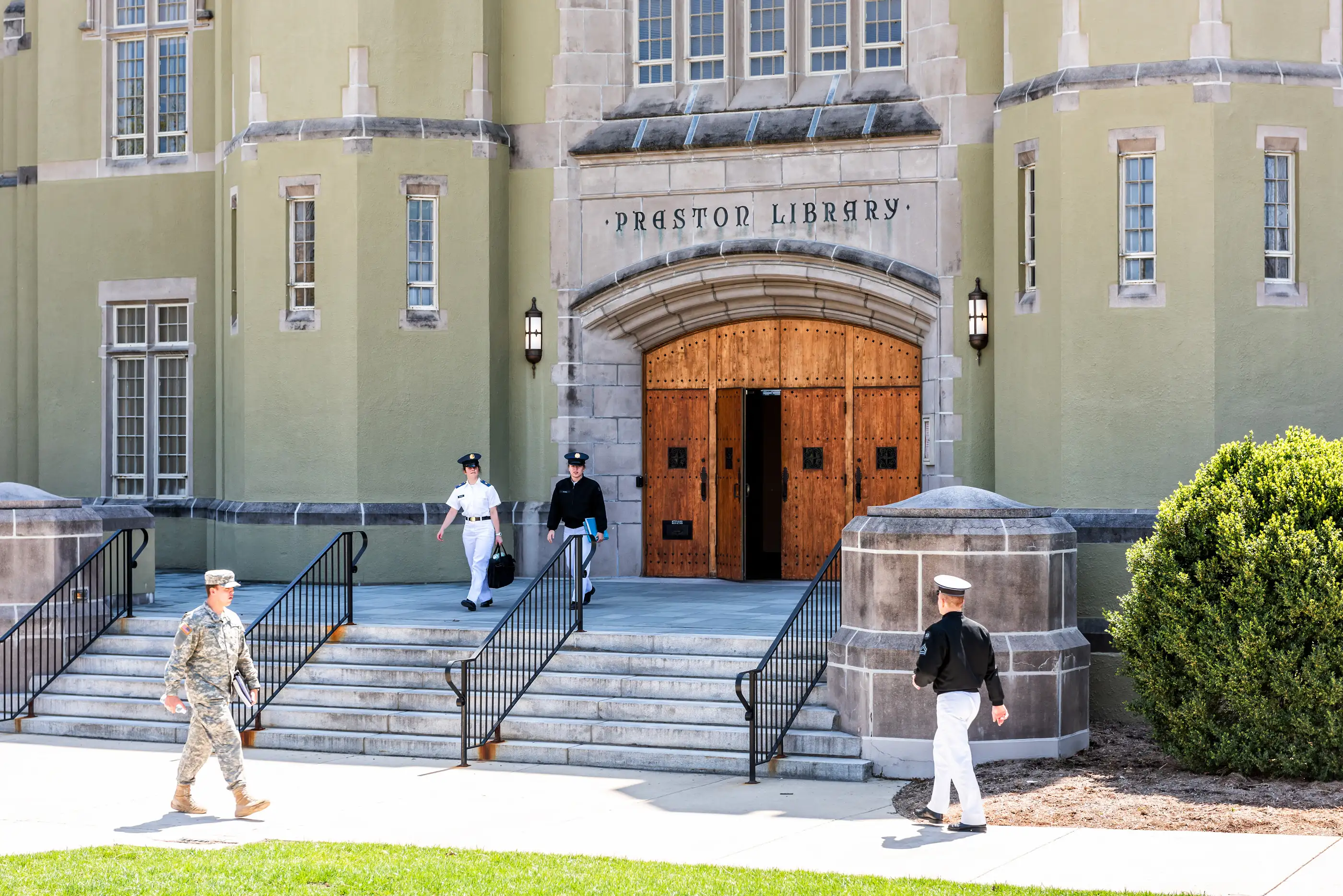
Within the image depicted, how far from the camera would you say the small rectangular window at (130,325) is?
21094 millimetres

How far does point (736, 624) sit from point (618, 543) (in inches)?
187

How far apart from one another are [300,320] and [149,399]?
3527 mm

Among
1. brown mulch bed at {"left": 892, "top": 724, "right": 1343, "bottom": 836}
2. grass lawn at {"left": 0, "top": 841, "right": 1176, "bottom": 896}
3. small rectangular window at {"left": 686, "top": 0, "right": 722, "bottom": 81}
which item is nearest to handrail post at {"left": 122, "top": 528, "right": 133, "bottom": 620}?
grass lawn at {"left": 0, "top": 841, "right": 1176, "bottom": 896}

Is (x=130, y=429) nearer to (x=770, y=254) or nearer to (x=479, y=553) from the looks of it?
(x=479, y=553)

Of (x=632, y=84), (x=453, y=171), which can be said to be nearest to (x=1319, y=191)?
(x=632, y=84)

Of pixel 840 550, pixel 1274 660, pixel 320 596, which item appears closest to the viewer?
pixel 1274 660

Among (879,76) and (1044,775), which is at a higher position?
(879,76)

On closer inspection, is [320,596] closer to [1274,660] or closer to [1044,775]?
[1044,775]

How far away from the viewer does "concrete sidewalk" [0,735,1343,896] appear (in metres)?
8.73

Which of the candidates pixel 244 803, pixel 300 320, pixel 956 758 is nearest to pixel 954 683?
pixel 956 758

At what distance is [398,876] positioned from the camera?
330 inches

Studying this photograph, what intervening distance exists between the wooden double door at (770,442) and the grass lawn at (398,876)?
9.71 meters

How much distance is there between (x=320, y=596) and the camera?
52.8 ft

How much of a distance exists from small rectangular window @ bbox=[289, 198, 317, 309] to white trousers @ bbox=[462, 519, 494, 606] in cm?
421
